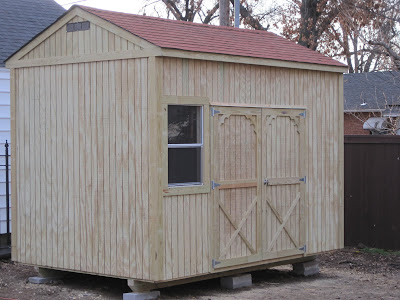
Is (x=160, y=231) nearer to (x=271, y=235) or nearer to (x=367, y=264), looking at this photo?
(x=271, y=235)

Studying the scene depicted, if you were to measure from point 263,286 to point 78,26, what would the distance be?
3991mm

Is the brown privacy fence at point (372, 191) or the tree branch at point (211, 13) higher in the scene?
the tree branch at point (211, 13)

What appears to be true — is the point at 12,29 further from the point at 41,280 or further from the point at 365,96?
the point at 365,96

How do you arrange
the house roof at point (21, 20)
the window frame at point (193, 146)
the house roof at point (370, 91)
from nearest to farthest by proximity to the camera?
the window frame at point (193, 146) → the house roof at point (21, 20) → the house roof at point (370, 91)

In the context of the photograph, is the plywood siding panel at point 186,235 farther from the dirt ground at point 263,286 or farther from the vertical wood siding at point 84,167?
the dirt ground at point 263,286

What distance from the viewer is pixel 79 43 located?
8531mm

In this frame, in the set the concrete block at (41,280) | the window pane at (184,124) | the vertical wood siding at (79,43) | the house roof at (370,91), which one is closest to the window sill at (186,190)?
the window pane at (184,124)

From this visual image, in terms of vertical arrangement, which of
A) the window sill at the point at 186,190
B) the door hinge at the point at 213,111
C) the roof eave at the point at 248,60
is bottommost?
the window sill at the point at 186,190

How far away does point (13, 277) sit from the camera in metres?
9.49

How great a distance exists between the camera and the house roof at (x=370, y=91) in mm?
24031

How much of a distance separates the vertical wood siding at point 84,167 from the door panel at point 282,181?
185 centimetres

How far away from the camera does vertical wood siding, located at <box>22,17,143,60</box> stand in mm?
8156

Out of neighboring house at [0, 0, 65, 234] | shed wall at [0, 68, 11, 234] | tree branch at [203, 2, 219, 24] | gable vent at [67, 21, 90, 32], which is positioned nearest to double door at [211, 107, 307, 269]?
gable vent at [67, 21, 90, 32]

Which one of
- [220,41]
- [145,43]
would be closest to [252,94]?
[220,41]
